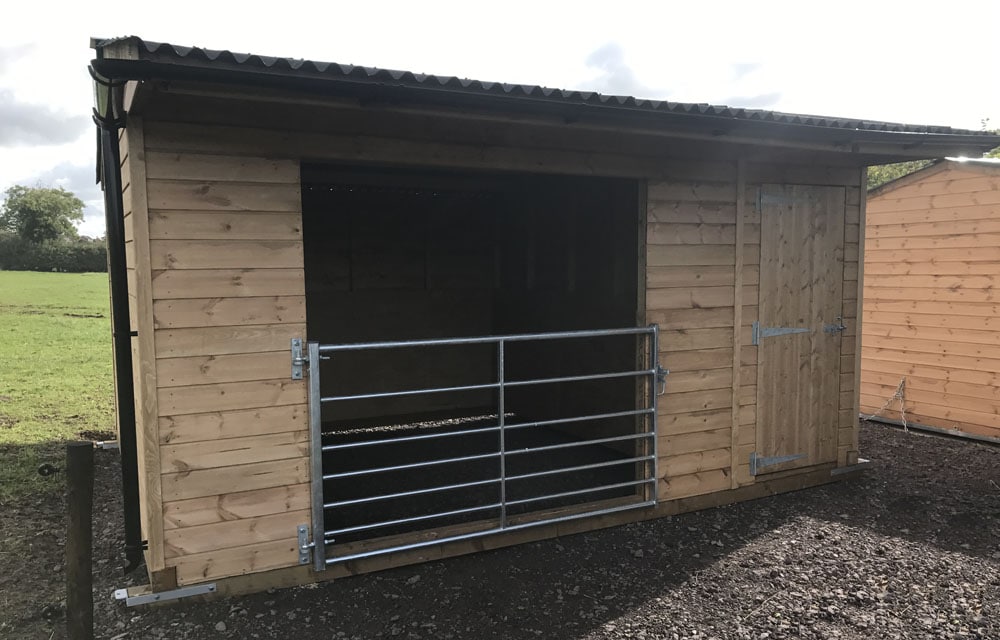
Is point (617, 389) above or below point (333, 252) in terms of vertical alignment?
below

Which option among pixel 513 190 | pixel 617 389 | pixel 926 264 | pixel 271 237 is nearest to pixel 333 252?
pixel 513 190

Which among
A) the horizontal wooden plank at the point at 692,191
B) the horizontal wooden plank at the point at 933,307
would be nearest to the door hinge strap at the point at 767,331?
the horizontal wooden plank at the point at 692,191

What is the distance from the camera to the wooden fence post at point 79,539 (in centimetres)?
199

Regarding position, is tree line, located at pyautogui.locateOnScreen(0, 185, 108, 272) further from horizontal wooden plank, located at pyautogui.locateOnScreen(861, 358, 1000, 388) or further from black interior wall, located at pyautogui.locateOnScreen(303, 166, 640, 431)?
horizontal wooden plank, located at pyautogui.locateOnScreen(861, 358, 1000, 388)

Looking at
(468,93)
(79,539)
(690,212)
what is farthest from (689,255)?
(79,539)

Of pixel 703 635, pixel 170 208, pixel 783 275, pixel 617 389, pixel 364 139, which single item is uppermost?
pixel 364 139

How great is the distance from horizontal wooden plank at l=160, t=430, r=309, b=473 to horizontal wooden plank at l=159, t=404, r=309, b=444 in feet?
0.08

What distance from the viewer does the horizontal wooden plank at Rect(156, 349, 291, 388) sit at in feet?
10.0

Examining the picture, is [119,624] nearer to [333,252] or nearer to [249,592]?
[249,592]

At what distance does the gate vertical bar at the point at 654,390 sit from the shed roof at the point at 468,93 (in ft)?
3.85

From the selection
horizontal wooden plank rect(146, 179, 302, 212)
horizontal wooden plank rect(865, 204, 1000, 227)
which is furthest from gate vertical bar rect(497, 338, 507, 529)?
horizontal wooden plank rect(865, 204, 1000, 227)

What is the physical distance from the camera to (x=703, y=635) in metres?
2.86

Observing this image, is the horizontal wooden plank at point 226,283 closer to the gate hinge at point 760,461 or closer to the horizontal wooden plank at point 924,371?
the gate hinge at point 760,461

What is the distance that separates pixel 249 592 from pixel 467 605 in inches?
39.8
